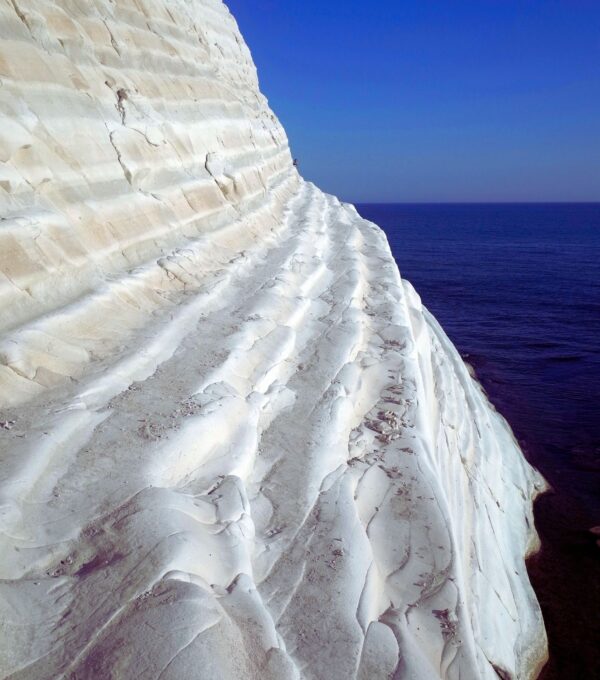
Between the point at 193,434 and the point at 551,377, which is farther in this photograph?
the point at 551,377

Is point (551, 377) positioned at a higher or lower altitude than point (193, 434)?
lower

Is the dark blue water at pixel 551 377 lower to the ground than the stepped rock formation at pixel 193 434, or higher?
lower

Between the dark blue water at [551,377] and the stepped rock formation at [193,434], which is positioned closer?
the stepped rock formation at [193,434]

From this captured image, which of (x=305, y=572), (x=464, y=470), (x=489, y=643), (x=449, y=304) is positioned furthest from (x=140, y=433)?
(x=449, y=304)

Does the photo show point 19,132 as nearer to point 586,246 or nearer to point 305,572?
point 305,572
